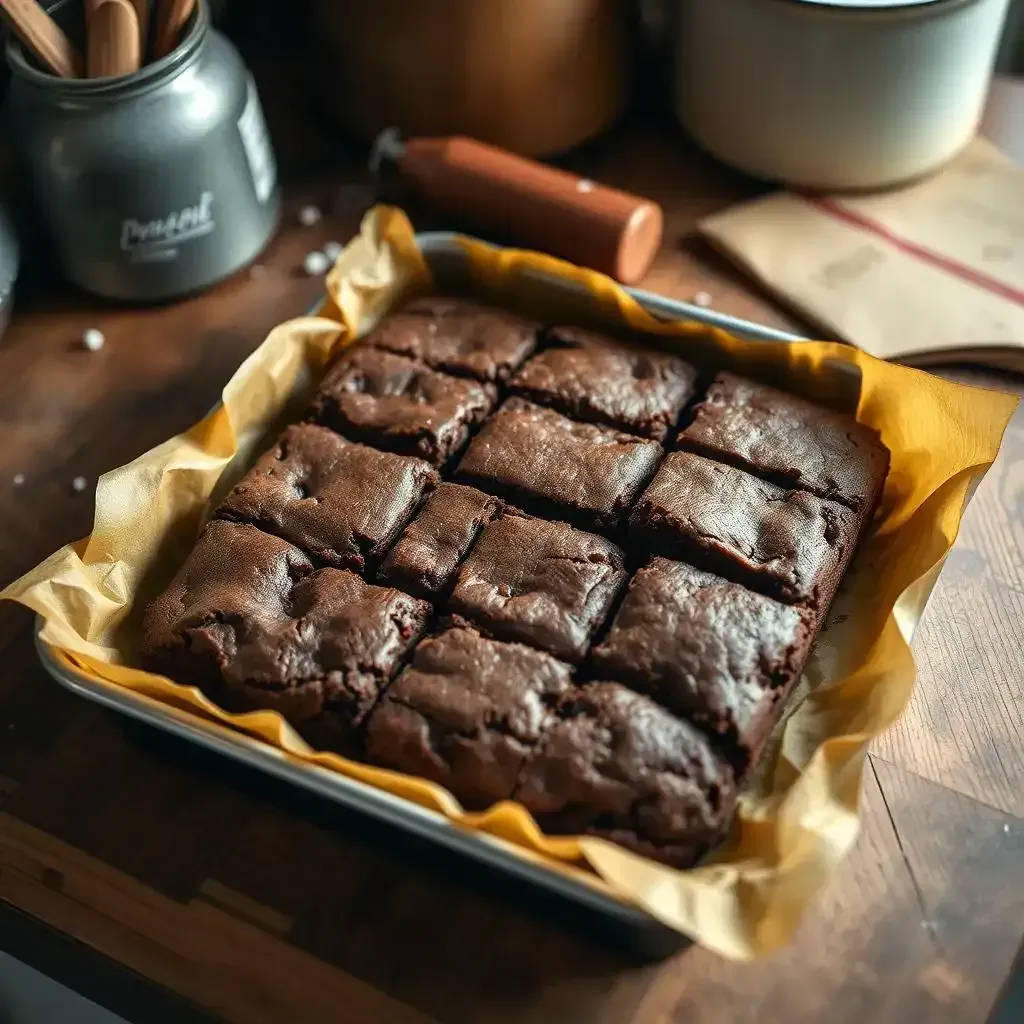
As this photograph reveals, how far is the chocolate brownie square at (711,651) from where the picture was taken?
1.08 m

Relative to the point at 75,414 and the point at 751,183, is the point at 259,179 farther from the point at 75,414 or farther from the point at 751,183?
the point at 751,183

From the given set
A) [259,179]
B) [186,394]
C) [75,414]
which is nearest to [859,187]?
[259,179]

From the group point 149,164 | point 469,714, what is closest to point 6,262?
point 149,164

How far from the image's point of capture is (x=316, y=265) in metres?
1.69

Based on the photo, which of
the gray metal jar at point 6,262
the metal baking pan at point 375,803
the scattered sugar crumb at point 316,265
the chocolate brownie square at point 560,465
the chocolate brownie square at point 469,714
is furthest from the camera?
the scattered sugar crumb at point 316,265

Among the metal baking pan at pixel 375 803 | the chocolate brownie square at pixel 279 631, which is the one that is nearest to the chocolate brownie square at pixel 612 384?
the chocolate brownie square at pixel 279 631

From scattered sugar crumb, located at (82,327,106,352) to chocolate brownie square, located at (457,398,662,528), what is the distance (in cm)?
62

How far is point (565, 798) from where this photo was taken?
1033 mm

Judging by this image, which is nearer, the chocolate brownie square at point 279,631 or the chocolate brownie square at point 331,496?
the chocolate brownie square at point 279,631

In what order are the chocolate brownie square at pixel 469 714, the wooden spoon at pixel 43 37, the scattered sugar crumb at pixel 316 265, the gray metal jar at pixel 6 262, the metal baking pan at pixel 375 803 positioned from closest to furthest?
the metal baking pan at pixel 375 803, the chocolate brownie square at pixel 469 714, the wooden spoon at pixel 43 37, the gray metal jar at pixel 6 262, the scattered sugar crumb at pixel 316 265

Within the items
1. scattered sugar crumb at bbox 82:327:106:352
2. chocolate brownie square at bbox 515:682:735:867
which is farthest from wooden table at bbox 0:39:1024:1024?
scattered sugar crumb at bbox 82:327:106:352

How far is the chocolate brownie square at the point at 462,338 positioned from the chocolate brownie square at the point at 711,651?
38 centimetres

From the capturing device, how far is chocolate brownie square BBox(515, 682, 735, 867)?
1.02 metres

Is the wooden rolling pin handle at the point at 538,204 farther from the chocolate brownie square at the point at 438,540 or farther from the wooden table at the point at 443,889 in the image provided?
the wooden table at the point at 443,889
